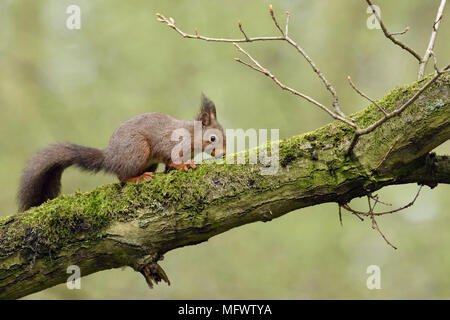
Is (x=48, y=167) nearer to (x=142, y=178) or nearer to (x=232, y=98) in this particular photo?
(x=142, y=178)

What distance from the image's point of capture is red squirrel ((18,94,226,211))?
322cm

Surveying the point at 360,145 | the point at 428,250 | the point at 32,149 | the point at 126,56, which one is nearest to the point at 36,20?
the point at 126,56

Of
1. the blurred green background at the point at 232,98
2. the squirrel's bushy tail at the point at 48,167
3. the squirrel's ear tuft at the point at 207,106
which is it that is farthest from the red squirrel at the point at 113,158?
the blurred green background at the point at 232,98

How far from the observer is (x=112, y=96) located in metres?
6.77

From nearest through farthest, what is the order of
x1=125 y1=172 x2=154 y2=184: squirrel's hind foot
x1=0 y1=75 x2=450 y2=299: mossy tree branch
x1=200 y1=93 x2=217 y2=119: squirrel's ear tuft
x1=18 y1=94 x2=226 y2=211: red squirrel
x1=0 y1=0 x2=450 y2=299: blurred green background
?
x1=0 y1=75 x2=450 y2=299: mossy tree branch
x1=125 y1=172 x2=154 y2=184: squirrel's hind foot
x1=18 y1=94 x2=226 y2=211: red squirrel
x1=200 y1=93 x2=217 y2=119: squirrel's ear tuft
x1=0 y1=0 x2=450 y2=299: blurred green background

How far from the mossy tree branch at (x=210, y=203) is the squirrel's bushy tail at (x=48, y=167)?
59 cm

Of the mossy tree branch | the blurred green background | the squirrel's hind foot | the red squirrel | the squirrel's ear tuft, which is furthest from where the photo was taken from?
the blurred green background

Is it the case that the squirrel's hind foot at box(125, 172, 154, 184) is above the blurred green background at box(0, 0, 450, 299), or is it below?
below

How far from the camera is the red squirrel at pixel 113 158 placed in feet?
10.6

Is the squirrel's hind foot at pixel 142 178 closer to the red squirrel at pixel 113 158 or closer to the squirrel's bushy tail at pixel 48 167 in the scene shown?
the red squirrel at pixel 113 158

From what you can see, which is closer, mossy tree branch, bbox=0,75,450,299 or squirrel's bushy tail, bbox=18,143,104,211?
mossy tree branch, bbox=0,75,450,299

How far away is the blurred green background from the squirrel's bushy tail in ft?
9.92

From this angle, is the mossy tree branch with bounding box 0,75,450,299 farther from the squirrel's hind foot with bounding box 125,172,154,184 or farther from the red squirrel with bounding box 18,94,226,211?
the red squirrel with bounding box 18,94,226,211

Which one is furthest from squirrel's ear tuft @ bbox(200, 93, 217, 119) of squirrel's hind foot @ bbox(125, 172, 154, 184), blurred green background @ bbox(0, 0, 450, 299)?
blurred green background @ bbox(0, 0, 450, 299)
